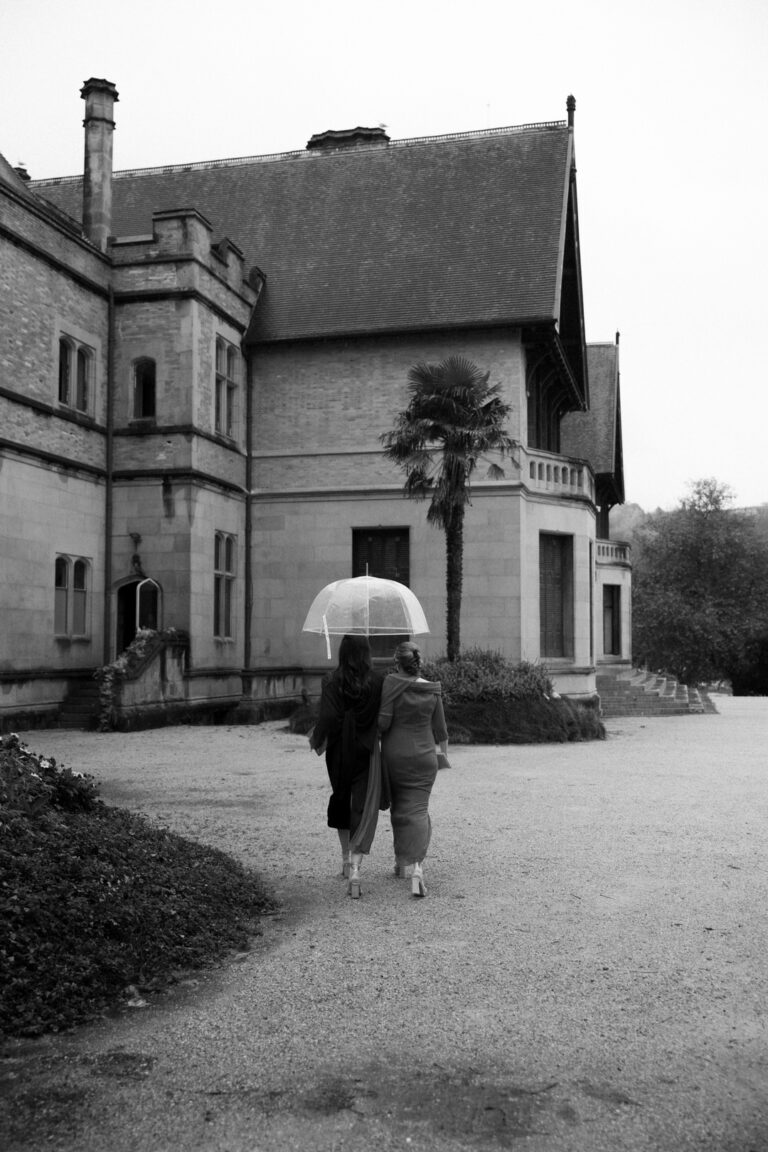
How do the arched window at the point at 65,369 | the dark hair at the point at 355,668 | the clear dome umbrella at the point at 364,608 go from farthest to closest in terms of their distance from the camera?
the arched window at the point at 65,369
the clear dome umbrella at the point at 364,608
the dark hair at the point at 355,668

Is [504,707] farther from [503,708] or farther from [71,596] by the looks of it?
[71,596]

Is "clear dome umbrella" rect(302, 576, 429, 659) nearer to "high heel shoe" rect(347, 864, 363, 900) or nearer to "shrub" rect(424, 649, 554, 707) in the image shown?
"high heel shoe" rect(347, 864, 363, 900)

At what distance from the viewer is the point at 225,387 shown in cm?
2562

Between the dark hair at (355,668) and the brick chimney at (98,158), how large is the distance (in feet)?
59.8

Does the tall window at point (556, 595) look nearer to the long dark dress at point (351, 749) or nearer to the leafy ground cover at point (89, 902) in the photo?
the long dark dress at point (351, 749)

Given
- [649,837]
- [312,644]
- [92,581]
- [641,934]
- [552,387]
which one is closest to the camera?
[641,934]

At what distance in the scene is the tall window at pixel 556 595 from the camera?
2656 centimetres

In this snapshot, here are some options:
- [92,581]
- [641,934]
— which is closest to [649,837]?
[641,934]

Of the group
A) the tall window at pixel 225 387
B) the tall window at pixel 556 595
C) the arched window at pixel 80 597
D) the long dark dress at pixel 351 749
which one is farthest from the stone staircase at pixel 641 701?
the long dark dress at pixel 351 749

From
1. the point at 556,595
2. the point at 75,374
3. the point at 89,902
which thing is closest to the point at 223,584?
the point at 75,374

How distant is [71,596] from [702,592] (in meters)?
37.4

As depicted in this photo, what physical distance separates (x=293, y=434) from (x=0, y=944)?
2186 centimetres

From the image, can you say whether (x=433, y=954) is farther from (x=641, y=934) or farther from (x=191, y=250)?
(x=191, y=250)

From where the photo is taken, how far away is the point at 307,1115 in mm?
4176
